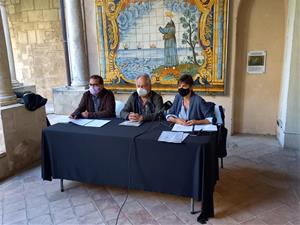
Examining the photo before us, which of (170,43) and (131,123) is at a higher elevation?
(170,43)

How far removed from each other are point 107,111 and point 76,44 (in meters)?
2.44

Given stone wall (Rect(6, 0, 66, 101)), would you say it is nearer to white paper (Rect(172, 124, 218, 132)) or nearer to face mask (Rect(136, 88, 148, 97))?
face mask (Rect(136, 88, 148, 97))

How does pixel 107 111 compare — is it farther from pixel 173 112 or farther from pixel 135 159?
pixel 135 159

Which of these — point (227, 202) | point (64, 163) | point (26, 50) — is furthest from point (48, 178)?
point (26, 50)

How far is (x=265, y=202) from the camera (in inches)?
98.3

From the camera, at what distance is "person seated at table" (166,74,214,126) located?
8.32 ft

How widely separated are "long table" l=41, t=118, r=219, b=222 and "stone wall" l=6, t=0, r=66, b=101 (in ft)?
16.7

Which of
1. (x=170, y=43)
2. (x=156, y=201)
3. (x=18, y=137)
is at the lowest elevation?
(x=156, y=201)

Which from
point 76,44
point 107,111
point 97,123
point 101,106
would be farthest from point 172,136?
point 76,44

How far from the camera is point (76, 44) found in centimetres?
493

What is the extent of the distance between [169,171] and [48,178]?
1336 millimetres

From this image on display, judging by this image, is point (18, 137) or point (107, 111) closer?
point (107, 111)

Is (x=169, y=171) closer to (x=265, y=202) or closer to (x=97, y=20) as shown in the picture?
(x=265, y=202)

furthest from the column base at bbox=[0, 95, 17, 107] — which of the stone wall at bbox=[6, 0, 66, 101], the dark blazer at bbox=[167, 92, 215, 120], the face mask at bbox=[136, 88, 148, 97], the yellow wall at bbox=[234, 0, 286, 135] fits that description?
the stone wall at bbox=[6, 0, 66, 101]
